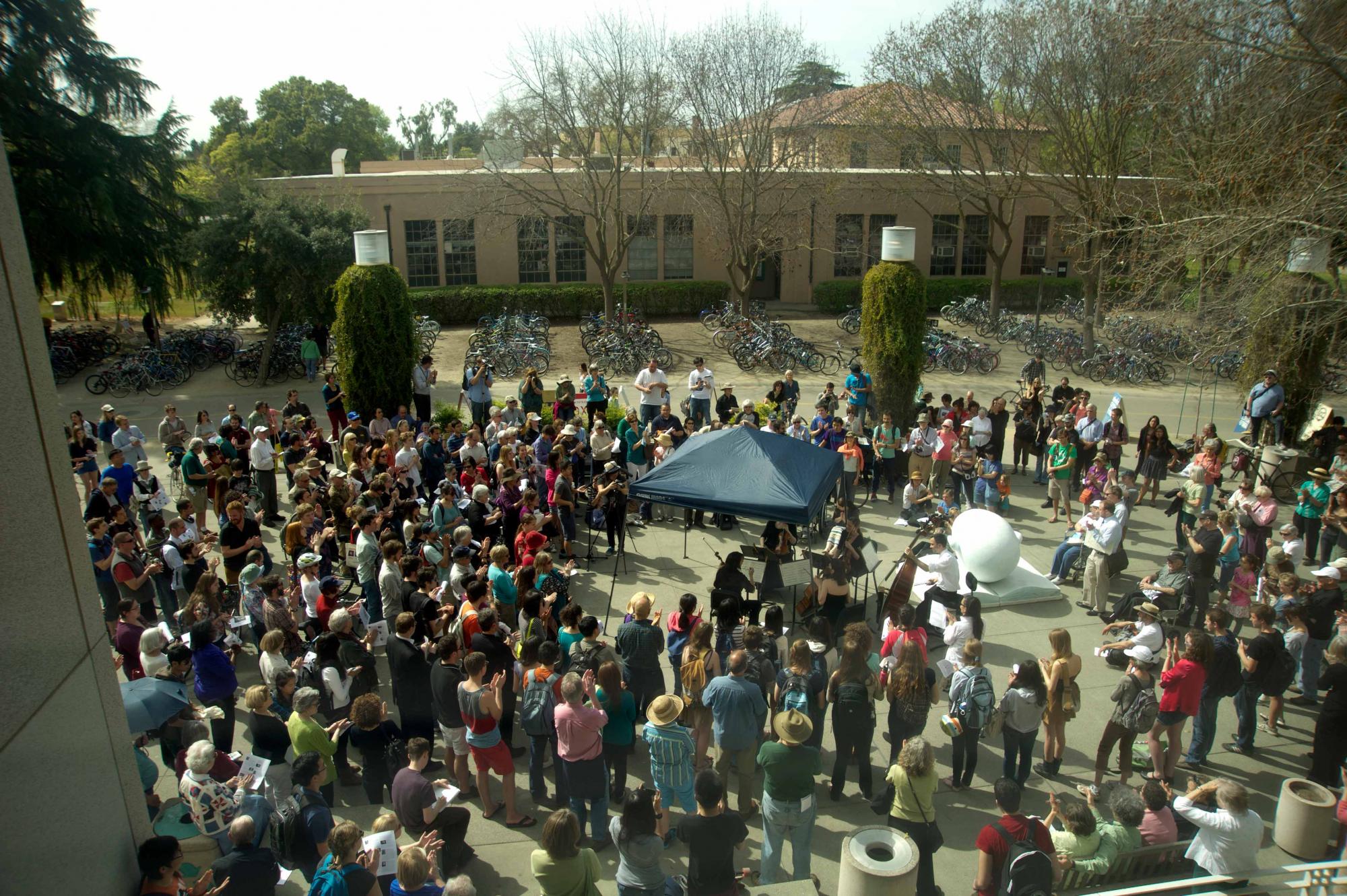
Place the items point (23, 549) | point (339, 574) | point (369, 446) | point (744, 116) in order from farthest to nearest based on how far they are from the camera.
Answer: point (744, 116), point (369, 446), point (339, 574), point (23, 549)

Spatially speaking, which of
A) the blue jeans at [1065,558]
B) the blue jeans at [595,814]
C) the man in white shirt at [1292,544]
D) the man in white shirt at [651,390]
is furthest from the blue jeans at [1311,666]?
the man in white shirt at [651,390]

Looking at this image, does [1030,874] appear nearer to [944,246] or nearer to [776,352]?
[776,352]

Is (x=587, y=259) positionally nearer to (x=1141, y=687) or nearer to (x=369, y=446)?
(x=369, y=446)

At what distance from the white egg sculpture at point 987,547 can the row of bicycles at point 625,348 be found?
1309 cm

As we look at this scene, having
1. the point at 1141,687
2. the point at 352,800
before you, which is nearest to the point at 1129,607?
the point at 1141,687

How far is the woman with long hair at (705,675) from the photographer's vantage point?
20.1ft

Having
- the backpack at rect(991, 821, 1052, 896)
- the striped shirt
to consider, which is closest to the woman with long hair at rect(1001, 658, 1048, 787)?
the backpack at rect(991, 821, 1052, 896)

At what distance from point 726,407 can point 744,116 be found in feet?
44.1

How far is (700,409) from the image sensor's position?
1531 centimetres

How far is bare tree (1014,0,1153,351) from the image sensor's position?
72.2ft

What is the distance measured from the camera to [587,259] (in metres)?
30.9

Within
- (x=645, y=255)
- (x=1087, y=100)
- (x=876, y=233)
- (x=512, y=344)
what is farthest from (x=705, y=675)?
(x=876, y=233)

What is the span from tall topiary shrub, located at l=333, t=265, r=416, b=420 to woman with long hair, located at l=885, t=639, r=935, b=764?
1084cm

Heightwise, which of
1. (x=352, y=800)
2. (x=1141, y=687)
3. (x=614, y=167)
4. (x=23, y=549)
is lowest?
(x=352, y=800)
